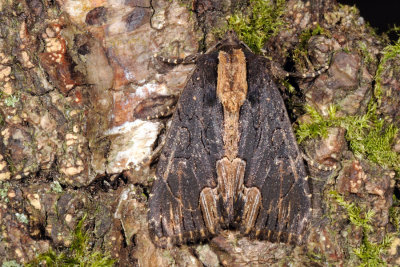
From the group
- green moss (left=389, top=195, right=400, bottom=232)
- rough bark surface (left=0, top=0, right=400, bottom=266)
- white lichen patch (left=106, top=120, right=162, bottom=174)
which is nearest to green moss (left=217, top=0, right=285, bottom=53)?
rough bark surface (left=0, top=0, right=400, bottom=266)

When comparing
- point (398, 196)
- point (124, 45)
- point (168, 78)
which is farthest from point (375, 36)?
point (124, 45)

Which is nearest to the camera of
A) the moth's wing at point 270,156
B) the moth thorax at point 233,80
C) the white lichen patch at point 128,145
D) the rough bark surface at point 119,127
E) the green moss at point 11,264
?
the green moss at point 11,264

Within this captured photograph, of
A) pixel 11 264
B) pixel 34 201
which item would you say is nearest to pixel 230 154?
pixel 34 201

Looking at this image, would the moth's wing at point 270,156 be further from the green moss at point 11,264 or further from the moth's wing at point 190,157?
the green moss at point 11,264

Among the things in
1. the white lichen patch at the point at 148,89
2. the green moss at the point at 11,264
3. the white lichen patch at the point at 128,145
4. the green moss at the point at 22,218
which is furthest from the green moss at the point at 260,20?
the green moss at the point at 11,264

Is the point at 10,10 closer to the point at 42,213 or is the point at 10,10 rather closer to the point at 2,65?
the point at 2,65

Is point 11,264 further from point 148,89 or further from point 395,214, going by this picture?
point 395,214
